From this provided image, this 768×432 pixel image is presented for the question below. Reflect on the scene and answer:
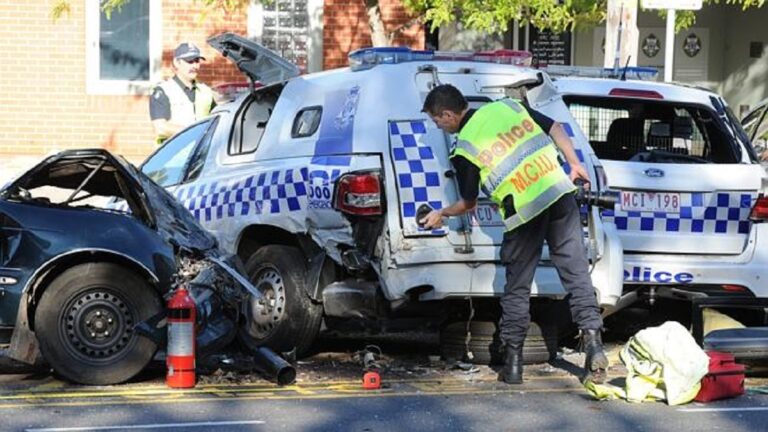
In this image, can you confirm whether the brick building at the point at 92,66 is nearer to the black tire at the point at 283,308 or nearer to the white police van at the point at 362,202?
the white police van at the point at 362,202

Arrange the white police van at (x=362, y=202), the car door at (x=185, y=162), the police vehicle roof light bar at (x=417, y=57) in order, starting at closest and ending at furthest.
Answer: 1. the white police van at (x=362, y=202)
2. the police vehicle roof light bar at (x=417, y=57)
3. the car door at (x=185, y=162)

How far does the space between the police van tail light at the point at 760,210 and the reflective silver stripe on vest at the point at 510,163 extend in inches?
76.3

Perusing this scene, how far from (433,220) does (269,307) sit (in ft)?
4.95

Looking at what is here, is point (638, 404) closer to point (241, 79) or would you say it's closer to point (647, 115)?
point (647, 115)

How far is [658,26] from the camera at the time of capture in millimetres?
20047

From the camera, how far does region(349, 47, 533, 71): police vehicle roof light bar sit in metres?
8.58

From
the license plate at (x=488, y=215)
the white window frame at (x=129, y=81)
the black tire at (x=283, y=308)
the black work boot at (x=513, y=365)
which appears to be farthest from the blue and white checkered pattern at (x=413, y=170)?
the white window frame at (x=129, y=81)

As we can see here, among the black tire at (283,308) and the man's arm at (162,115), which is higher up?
the man's arm at (162,115)

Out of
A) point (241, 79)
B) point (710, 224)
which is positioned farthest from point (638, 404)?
point (241, 79)

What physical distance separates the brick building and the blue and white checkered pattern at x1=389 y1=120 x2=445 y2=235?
32.6 feet

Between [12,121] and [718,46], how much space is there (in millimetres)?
10198

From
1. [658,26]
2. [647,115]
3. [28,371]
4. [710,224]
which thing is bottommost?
[28,371]

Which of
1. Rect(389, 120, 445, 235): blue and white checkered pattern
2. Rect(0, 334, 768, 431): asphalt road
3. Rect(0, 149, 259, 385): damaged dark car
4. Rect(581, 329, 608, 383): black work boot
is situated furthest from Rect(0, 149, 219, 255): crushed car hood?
Rect(581, 329, 608, 383): black work boot

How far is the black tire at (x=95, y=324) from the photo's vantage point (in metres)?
7.50
